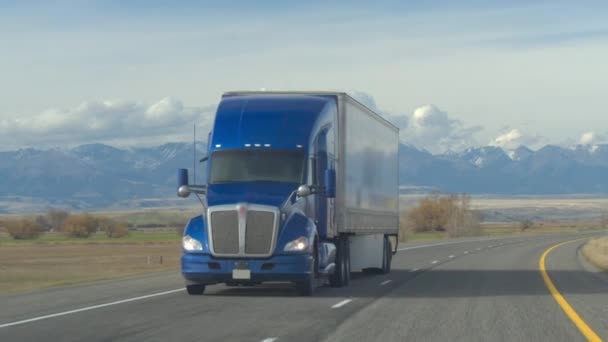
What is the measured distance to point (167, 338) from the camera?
47.8ft

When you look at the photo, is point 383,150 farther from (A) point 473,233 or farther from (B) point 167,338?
(A) point 473,233

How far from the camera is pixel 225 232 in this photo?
2147 cm

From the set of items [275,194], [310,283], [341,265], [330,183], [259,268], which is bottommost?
[310,283]

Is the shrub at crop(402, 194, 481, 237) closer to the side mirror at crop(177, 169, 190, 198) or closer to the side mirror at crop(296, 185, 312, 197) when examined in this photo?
the side mirror at crop(177, 169, 190, 198)

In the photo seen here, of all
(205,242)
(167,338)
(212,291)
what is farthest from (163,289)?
(167,338)

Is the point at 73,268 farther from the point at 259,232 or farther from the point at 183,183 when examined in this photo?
the point at 259,232

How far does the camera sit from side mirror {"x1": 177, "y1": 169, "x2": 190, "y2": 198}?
72.7 ft

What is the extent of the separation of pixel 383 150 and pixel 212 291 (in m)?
9.72

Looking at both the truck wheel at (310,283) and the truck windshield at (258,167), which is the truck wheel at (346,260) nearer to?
the truck wheel at (310,283)

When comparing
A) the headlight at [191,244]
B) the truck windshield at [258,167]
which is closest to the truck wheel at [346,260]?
the truck windshield at [258,167]

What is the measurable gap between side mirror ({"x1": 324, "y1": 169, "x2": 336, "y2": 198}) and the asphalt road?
6.79 ft

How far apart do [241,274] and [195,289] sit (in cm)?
182

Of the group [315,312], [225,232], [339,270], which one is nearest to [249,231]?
[225,232]

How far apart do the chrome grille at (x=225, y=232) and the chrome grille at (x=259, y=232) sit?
23 cm
